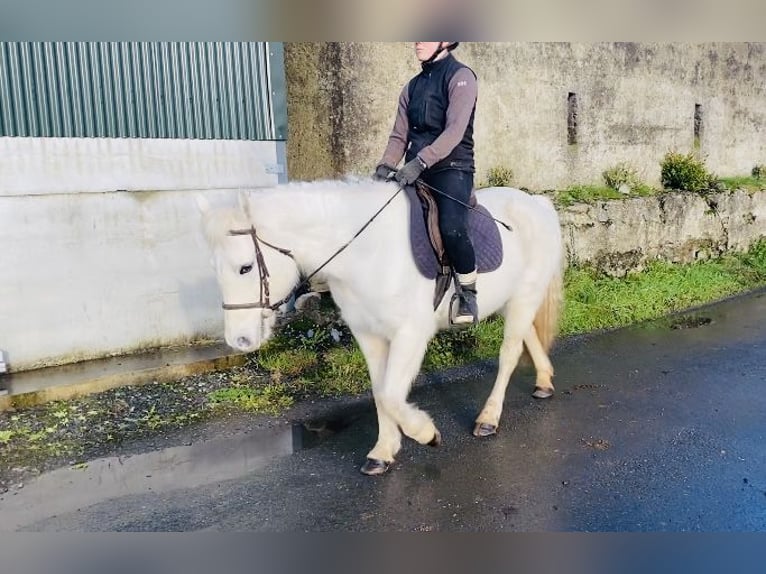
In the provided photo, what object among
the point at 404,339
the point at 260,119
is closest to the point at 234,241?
the point at 404,339

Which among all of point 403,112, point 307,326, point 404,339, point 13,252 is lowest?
point 307,326

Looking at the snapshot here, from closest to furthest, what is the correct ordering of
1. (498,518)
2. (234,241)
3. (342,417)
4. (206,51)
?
(234,241), (498,518), (342,417), (206,51)

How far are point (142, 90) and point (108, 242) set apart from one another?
5.03 feet

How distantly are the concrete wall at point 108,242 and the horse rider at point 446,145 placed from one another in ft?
8.63

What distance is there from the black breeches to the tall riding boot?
0.27ft

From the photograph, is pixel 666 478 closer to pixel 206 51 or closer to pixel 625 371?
pixel 625 371

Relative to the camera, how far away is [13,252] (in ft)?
19.1

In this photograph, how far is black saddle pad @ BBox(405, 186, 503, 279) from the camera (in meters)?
3.75

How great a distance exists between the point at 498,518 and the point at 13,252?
16.2 feet

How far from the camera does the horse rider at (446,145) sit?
372 cm

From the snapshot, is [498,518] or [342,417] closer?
[498,518]

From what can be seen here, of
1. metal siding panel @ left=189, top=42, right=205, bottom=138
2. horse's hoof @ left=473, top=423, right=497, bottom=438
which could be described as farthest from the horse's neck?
metal siding panel @ left=189, top=42, right=205, bottom=138
